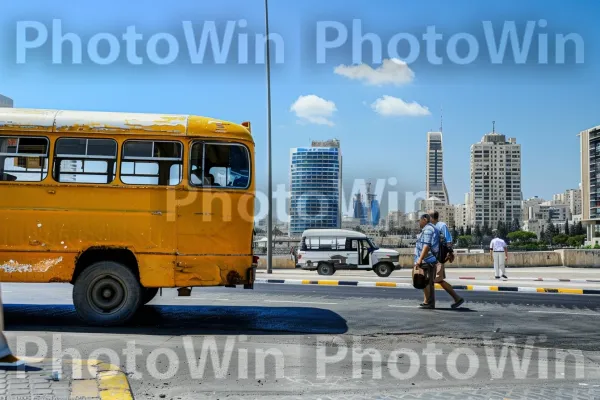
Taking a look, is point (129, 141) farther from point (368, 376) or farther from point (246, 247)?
point (368, 376)

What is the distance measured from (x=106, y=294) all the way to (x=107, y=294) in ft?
0.05

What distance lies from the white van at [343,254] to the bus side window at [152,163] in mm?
19002

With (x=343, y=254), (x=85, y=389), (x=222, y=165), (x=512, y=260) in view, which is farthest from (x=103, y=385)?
(x=512, y=260)

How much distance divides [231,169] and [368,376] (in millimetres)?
4543

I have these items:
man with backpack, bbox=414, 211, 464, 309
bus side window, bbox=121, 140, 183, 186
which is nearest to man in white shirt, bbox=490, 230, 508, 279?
man with backpack, bbox=414, 211, 464, 309

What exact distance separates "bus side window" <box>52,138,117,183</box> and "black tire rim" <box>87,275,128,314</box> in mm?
1580

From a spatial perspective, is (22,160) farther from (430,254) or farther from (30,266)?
(430,254)

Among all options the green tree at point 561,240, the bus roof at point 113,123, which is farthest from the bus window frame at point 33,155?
the green tree at point 561,240

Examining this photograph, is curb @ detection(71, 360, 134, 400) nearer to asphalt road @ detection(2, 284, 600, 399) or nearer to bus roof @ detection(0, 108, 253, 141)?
asphalt road @ detection(2, 284, 600, 399)

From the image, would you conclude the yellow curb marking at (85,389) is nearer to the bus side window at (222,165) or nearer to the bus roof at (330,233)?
the bus side window at (222,165)

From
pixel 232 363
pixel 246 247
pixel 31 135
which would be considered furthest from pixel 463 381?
pixel 31 135

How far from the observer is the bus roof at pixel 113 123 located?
9.34 metres

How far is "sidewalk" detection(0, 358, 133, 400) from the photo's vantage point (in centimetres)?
496

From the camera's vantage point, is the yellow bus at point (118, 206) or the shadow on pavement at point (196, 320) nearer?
the shadow on pavement at point (196, 320)
